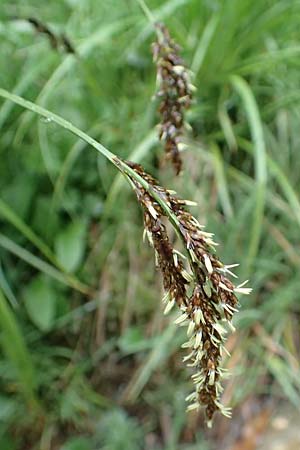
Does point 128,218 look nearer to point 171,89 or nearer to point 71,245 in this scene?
point 71,245

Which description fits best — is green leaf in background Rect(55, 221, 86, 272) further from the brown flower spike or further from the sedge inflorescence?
the sedge inflorescence

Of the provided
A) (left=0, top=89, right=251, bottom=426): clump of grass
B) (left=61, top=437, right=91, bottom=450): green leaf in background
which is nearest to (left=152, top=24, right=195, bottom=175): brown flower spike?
(left=0, top=89, right=251, bottom=426): clump of grass

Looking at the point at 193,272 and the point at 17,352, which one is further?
the point at 17,352

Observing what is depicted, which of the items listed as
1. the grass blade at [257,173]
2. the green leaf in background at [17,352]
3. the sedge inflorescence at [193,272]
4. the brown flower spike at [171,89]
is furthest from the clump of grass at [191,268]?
the grass blade at [257,173]

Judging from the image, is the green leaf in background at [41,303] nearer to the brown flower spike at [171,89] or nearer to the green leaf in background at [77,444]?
the green leaf in background at [77,444]

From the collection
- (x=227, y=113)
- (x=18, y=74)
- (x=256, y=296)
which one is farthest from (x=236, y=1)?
(x=256, y=296)

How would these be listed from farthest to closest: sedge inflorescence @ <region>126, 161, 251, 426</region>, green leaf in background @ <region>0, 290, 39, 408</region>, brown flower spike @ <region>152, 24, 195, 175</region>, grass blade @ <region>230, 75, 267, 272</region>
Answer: grass blade @ <region>230, 75, 267, 272</region> → green leaf in background @ <region>0, 290, 39, 408</region> → brown flower spike @ <region>152, 24, 195, 175</region> → sedge inflorescence @ <region>126, 161, 251, 426</region>

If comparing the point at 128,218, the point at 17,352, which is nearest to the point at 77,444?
the point at 17,352
